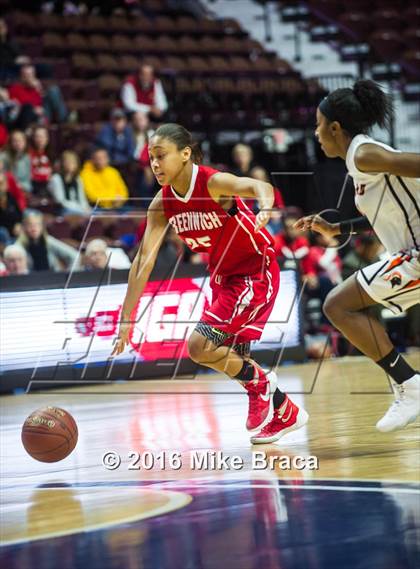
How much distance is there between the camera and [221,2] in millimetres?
21031

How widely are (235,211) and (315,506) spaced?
2397 mm

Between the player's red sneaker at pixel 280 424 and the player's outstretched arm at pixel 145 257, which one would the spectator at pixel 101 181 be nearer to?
the player's outstretched arm at pixel 145 257

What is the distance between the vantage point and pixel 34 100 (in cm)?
1403

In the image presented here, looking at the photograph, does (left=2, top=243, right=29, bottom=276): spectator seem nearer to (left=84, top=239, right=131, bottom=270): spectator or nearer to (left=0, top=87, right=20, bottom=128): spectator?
(left=84, top=239, right=131, bottom=270): spectator

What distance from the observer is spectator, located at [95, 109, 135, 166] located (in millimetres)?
14078

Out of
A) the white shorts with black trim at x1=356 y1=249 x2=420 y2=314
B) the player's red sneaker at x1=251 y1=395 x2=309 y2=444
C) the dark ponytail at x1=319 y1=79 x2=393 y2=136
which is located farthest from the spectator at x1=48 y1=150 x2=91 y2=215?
the white shorts with black trim at x1=356 y1=249 x2=420 y2=314

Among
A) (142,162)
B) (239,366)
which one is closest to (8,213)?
(142,162)

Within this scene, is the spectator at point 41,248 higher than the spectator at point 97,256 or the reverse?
higher

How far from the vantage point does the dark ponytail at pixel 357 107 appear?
18.9 ft

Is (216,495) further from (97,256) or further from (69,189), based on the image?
(69,189)

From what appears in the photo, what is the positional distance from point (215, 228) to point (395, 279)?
1137 millimetres

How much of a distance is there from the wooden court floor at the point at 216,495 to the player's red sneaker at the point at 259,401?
14 cm

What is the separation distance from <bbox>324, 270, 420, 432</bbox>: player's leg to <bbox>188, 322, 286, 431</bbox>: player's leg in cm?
68

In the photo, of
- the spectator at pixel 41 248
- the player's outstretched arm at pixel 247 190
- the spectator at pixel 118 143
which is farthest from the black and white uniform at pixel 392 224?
the spectator at pixel 118 143
